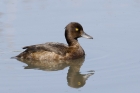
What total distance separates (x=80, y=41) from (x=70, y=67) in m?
2.06

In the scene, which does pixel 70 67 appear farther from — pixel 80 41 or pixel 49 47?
pixel 80 41

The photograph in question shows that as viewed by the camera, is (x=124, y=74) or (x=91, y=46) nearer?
(x=124, y=74)

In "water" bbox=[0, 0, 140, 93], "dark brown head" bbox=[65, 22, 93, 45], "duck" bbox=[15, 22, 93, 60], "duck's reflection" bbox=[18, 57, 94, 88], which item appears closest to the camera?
"water" bbox=[0, 0, 140, 93]

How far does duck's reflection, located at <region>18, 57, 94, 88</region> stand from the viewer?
1016 cm

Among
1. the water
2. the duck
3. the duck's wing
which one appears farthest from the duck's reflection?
the duck's wing

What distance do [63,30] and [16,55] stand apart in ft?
5.65

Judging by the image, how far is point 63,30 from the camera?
13.6 metres

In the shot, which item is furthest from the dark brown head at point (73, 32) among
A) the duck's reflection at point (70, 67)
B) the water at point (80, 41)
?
the duck's reflection at point (70, 67)

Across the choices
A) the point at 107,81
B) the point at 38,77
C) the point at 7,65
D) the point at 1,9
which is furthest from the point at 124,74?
the point at 1,9

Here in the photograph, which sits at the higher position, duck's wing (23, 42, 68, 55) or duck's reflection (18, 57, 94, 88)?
duck's wing (23, 42, 68, 55)

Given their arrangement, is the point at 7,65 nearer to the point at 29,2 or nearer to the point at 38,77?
the point at 38,77

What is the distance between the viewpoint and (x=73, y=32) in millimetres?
12453

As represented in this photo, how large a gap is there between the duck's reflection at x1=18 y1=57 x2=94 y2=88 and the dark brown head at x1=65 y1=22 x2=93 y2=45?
0.61 metres

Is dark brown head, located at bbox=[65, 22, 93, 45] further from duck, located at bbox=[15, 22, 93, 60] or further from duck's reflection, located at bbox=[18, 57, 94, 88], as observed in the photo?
duck's reflection, located at bbox=[18, 57, 94, 88]
